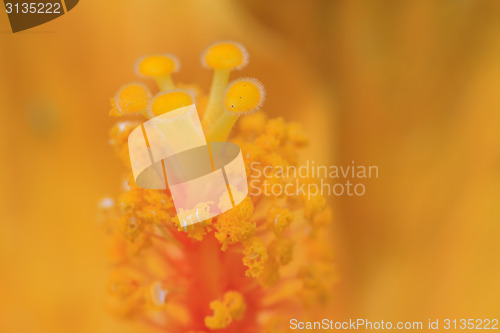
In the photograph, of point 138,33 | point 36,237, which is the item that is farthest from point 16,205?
point 138,33

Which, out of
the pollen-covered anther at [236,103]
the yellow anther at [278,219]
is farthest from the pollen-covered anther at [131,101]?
the yellow anther at [278,219]

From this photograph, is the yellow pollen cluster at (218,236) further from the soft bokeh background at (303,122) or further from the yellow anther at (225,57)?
the soft bokeh background at (303,122)

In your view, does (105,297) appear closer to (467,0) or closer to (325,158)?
(325,158)

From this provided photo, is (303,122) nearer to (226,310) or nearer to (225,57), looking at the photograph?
(225,57)

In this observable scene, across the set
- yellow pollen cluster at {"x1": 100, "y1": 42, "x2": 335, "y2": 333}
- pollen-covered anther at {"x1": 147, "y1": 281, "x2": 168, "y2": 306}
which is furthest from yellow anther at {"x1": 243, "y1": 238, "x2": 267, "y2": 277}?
pollen-covered anther at {"x1": 147, "y1": 281, "x2": 168, "y2": 306}

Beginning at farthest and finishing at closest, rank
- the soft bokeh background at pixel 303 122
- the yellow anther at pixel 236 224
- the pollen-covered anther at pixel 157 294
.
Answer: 1. the soft bokeh background at pixel 303 122
2. the pollen-covered anther at pixel 157 294
3. the yellow anther at pixel 236 224
